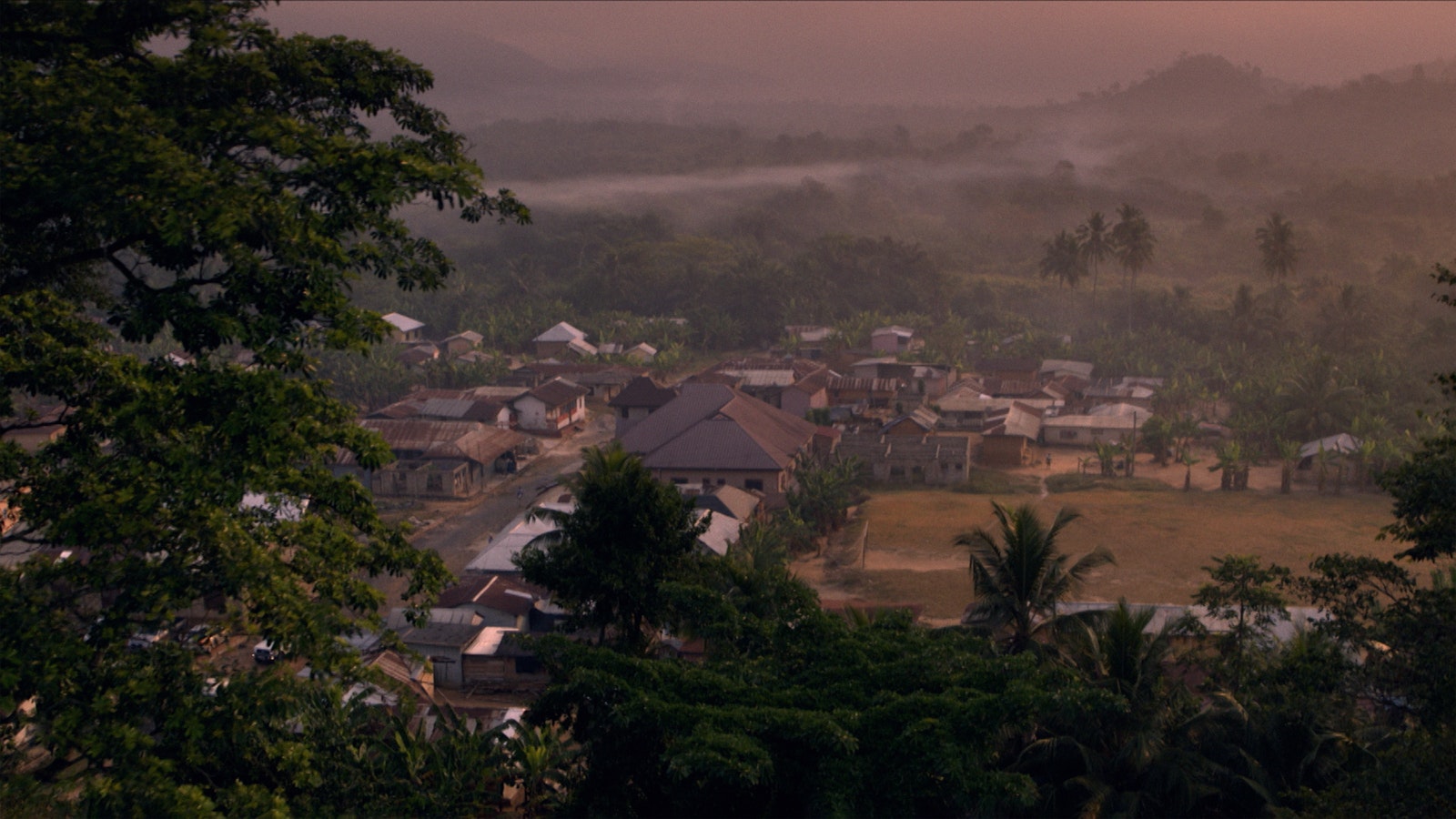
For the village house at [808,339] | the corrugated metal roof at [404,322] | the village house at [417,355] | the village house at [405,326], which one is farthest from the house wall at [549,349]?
the village house at [808,339]

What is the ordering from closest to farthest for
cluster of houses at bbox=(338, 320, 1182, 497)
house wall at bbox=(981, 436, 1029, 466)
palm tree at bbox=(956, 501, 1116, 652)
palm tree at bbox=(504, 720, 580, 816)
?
palm tree at bbox=(504, 720, 580, 816), palm tree at bbox=(956, 501, 1116, 652), cluster of houses at bbox=(338, 320, 1182, 497), house wall at bbox=(981, 436, 1029, 466)

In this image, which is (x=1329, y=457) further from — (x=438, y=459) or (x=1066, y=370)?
(x=438, y=459)

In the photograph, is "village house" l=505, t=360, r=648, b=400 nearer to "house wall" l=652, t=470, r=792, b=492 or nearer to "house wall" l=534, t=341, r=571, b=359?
"house wall" l=534, t=341, r=571, b=359

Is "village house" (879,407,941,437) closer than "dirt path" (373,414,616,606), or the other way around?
"dirt path" (373,414,616,606)

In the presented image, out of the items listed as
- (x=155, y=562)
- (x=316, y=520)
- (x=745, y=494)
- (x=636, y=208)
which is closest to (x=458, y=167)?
(x=316, y=520)

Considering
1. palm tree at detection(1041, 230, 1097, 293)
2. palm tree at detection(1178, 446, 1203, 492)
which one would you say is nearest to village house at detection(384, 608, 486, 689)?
palm tree at detection(1178, 446, 1203, 492)
